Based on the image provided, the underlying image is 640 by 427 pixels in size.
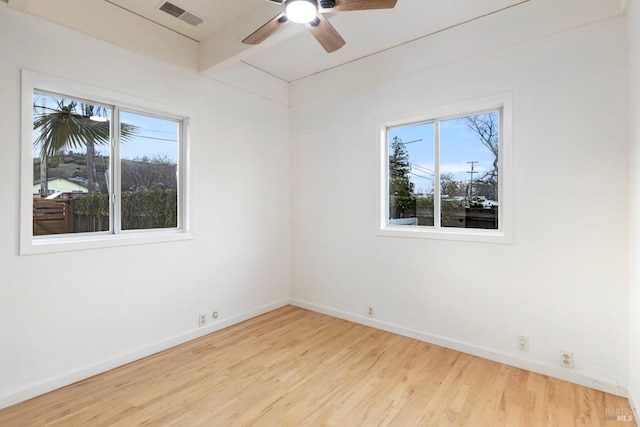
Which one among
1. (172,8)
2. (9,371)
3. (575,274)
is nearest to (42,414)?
(9,371)

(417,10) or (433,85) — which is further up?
(417,10)

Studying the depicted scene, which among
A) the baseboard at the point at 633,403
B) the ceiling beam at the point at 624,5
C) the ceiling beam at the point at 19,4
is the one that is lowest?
the baseboard at the point at 633,403

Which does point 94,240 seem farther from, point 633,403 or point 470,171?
point 633,403

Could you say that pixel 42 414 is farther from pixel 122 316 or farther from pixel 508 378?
pixel 508 378

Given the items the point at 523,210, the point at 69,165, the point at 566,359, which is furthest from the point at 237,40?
the point at 566,359

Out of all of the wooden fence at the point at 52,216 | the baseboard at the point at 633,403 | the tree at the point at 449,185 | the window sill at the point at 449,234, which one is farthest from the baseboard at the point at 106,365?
the baseboard at the point at 633,403

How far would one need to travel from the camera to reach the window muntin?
302 centimetres

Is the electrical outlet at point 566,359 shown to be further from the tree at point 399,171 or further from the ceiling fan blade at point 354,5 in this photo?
the ceiling fan blade at point 354,5

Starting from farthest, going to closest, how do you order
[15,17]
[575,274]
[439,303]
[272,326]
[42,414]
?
1. [272,326]
2. [439,303]
3. [575,274]
4. [15,17]
5. [42,414]

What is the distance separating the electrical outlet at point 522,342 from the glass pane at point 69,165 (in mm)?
3794

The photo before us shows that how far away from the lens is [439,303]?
321 centimetres

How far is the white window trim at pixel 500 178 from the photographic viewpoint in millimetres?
2795

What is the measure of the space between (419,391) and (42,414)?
8.65 ft

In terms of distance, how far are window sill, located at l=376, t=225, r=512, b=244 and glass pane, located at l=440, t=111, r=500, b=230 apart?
7cm
